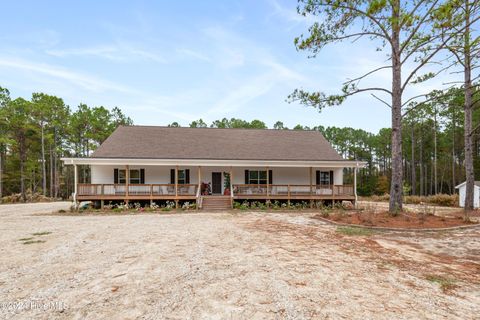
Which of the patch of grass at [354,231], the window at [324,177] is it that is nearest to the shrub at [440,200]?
the window at [324,177]

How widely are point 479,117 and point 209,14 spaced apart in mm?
39027

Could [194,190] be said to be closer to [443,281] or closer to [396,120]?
[396,120]

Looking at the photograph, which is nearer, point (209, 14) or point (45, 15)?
point (45, 15)

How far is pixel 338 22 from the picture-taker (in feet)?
33.9

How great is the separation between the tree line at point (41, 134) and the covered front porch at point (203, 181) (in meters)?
17.0

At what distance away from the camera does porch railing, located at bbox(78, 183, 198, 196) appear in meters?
14.7

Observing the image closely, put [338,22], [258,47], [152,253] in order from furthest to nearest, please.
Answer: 1. [258,47]
2. [338,22]
3. [152,253]

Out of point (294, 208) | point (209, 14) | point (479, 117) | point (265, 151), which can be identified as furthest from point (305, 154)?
point (479, 117)

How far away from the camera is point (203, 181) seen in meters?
17.5

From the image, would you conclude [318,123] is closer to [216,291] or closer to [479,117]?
[479,117]

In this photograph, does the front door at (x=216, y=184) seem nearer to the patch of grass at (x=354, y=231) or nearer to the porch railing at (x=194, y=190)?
the porch railing at (x=194, y=190)

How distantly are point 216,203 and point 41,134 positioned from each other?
2835 cm

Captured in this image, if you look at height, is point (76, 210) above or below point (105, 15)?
below

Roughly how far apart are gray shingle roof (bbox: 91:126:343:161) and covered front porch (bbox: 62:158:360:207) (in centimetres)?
92
